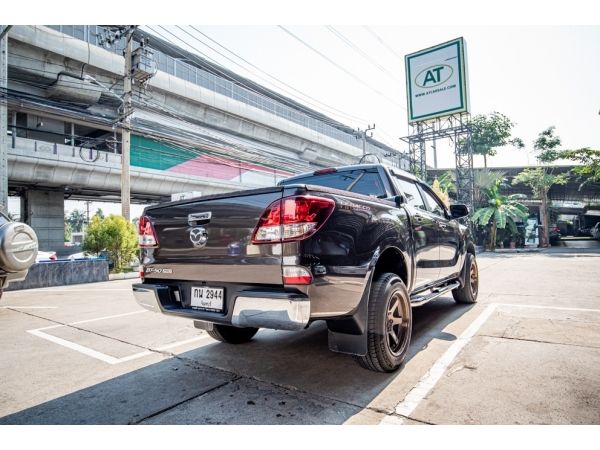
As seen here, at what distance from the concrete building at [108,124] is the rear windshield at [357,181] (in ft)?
40.1

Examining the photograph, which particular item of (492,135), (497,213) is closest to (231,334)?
(497,213)

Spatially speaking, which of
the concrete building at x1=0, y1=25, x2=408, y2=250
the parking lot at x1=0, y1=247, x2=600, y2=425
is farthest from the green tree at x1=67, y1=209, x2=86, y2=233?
the parking lot at x1=0, y1=247, x2=600, y2=425

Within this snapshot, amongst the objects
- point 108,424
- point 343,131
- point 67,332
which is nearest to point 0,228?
point 67,332

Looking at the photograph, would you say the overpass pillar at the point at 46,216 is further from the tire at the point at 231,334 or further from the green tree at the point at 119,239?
the tire at the point at 231,334

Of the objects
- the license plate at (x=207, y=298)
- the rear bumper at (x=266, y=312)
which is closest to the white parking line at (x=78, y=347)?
the license plate at (x=207, y=298)

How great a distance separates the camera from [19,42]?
15164mm

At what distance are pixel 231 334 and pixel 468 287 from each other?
3648mm

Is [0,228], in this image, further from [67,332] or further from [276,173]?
[276,173]

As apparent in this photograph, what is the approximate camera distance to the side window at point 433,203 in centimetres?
438

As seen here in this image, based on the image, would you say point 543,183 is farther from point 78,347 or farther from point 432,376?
point 78,347

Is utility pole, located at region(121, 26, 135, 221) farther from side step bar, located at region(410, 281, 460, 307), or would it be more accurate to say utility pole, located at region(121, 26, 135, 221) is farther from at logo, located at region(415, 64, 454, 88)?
at logo, located at region(415, 64, 454, 88)

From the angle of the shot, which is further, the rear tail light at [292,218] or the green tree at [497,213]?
the green tree at [497,213]

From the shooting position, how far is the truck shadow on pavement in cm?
213

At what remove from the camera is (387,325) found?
269cm
